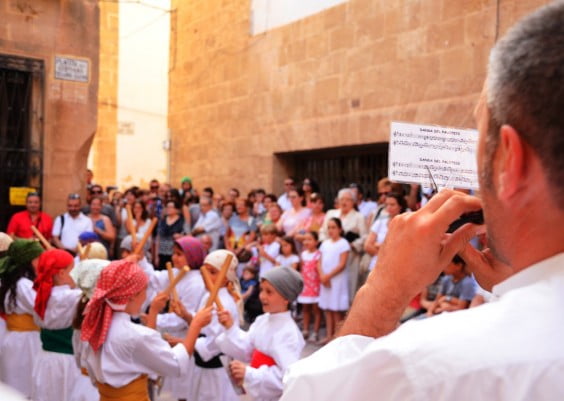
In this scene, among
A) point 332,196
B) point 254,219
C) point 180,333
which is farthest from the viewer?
point 332,196

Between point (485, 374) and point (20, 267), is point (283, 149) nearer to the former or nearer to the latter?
point (20, 267)

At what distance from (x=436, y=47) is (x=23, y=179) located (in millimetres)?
5674

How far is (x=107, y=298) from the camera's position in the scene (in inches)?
130

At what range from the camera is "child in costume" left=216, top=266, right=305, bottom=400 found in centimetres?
340

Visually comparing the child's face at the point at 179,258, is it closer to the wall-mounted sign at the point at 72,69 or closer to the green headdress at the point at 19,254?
the green headdress at the point at 19,254

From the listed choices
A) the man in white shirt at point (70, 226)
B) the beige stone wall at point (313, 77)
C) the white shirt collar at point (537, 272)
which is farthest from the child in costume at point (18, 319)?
the beige stone wall at point (313, 77)

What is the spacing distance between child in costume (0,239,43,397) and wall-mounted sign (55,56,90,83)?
4.08 metres

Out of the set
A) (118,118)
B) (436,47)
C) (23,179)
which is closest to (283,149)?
(436,47)

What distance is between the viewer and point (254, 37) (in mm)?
12070

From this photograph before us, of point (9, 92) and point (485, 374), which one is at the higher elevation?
point (9, 92)

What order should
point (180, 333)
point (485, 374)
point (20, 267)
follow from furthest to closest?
point (180, 333) → point (20, 267) → point (485, 374)

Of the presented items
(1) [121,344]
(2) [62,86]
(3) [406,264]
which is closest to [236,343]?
(1) [121,344]

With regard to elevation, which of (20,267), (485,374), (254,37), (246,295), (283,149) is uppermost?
(254,37)

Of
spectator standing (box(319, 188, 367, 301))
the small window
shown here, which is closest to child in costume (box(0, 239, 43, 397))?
spectator standing (box(319, 188, 367, 301))
